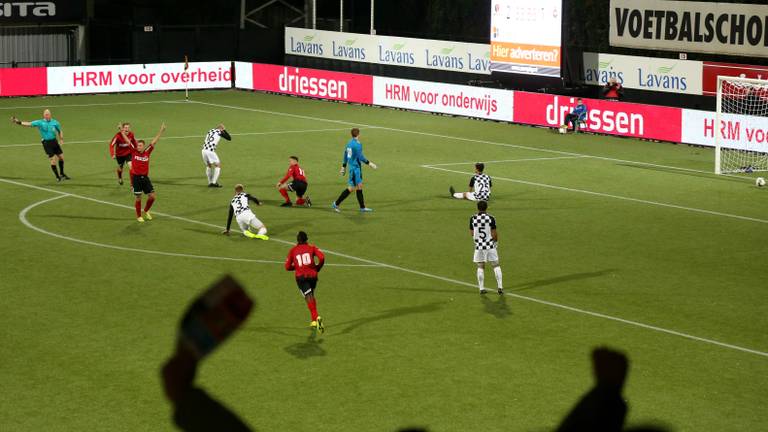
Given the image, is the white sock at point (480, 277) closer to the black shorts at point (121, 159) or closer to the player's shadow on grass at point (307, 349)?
the player's shadow on grass at point (307, 349)

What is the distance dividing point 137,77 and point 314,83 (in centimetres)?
876

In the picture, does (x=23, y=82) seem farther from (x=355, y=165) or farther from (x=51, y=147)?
(x=355, y=165)

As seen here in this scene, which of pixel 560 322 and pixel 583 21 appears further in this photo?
pixel 583 21

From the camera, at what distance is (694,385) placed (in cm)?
1645

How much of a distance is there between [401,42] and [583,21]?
9.78 metres

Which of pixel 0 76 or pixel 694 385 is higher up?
pixel 0 76

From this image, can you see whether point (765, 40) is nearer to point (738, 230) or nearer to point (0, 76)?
point (738, 230)

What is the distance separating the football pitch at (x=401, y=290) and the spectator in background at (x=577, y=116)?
144 inches

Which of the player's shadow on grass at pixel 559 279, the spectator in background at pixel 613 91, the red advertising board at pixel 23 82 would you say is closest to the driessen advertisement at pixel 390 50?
the spectator in background at pixel 613 91

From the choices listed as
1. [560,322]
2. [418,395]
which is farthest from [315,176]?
[418,395]

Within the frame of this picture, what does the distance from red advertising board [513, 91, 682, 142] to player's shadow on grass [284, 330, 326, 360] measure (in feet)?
88.0

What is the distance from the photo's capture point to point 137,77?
190 feet

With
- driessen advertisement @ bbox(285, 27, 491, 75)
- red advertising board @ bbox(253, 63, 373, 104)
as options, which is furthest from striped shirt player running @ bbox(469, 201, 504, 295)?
driessen advertisement @ bbox(285, 27, 491, 75)

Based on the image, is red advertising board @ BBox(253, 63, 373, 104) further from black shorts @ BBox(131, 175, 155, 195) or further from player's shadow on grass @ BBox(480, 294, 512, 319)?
player's shadow on grass @ BBox(480, 294, 512, 319)
